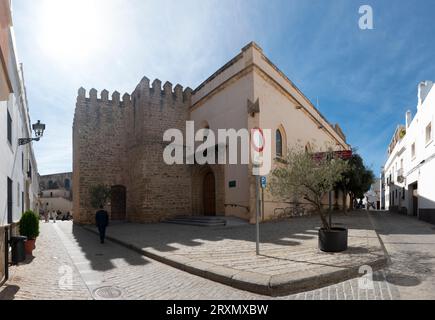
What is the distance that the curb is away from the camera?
4.64 m

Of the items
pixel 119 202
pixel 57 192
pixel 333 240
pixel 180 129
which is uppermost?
pixel 180 129

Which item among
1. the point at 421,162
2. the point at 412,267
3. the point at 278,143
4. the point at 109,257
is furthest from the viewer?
the point at 278,143

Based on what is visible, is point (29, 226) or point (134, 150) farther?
point (134, 150)

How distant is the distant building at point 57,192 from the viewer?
161 feet

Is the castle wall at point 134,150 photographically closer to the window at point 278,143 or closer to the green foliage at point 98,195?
the green foliage at point 98,195

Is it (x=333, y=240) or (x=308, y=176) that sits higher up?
(x=308, y=176)

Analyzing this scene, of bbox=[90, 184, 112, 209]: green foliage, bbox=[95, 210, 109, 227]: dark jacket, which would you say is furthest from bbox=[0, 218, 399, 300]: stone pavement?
bbox=[90, 184, 112, 209]: green foliage

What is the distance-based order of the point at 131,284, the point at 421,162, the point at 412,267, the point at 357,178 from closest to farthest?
1. the point at 131,284
2. the point at 412,267
3. the point at 421,162
4. the point at 357,178

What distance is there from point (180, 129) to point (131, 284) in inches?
609

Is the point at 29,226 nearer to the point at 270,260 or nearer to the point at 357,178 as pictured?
the point at 270,260

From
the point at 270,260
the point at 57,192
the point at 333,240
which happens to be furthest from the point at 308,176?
the point at 57,192

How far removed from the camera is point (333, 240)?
22.9ft
